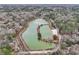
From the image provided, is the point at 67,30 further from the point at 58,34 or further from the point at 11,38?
the point at 11,38
